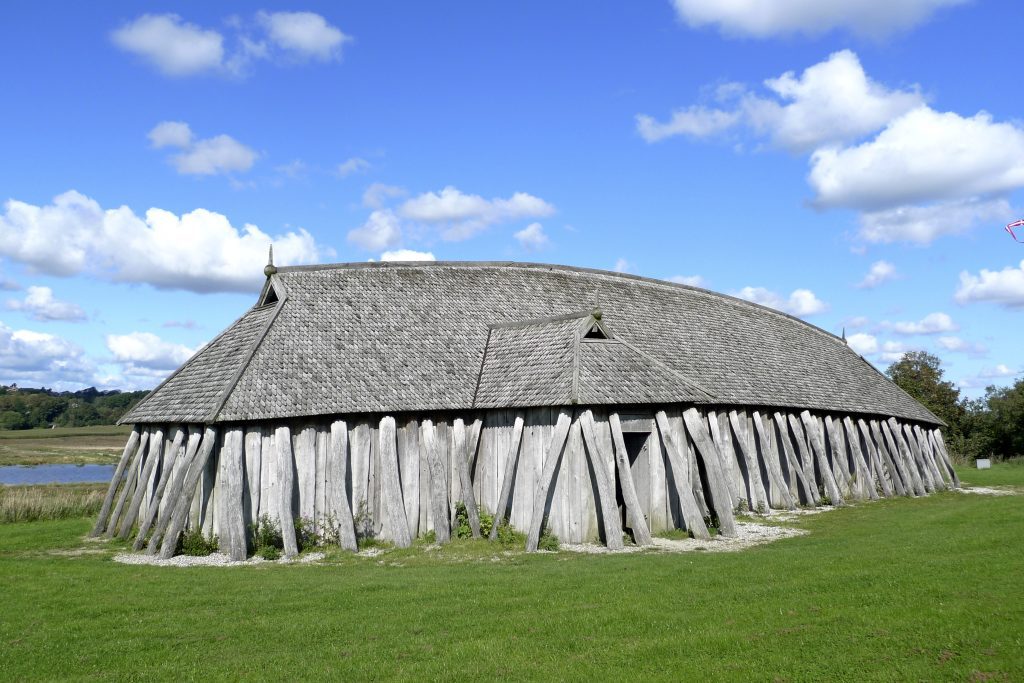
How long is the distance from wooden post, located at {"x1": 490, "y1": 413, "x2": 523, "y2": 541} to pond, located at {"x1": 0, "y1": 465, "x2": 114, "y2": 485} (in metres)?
41.5

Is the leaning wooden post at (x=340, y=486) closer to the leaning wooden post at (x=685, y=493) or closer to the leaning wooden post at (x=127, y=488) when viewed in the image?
the leaning wooden post at (x=127, y=488)

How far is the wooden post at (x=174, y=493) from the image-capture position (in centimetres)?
1847

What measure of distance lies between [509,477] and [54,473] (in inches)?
2146

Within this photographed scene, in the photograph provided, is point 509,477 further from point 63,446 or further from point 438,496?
point 63,446

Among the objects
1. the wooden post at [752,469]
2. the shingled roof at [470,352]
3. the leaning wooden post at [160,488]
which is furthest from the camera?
the wooden post at [752,469]

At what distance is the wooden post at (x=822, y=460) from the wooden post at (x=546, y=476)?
1174 centimetres

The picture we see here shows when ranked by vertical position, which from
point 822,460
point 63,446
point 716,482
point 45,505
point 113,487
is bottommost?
point 45,505

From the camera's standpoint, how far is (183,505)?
1814 centimetres

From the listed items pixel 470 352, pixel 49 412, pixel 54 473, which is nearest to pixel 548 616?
pixel 470 352

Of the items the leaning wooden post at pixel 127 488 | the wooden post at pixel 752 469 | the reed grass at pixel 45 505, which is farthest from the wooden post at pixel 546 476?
the reed grass at pixel 45 505

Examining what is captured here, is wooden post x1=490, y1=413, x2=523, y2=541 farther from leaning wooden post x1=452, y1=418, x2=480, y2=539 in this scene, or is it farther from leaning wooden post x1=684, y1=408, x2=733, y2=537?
leaning wooden post x1=684, y1=408, x2=733, y2=537

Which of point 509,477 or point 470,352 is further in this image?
point 470,352

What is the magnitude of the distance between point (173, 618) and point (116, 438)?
10005 cm

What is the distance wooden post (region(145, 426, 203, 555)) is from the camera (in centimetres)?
1847
